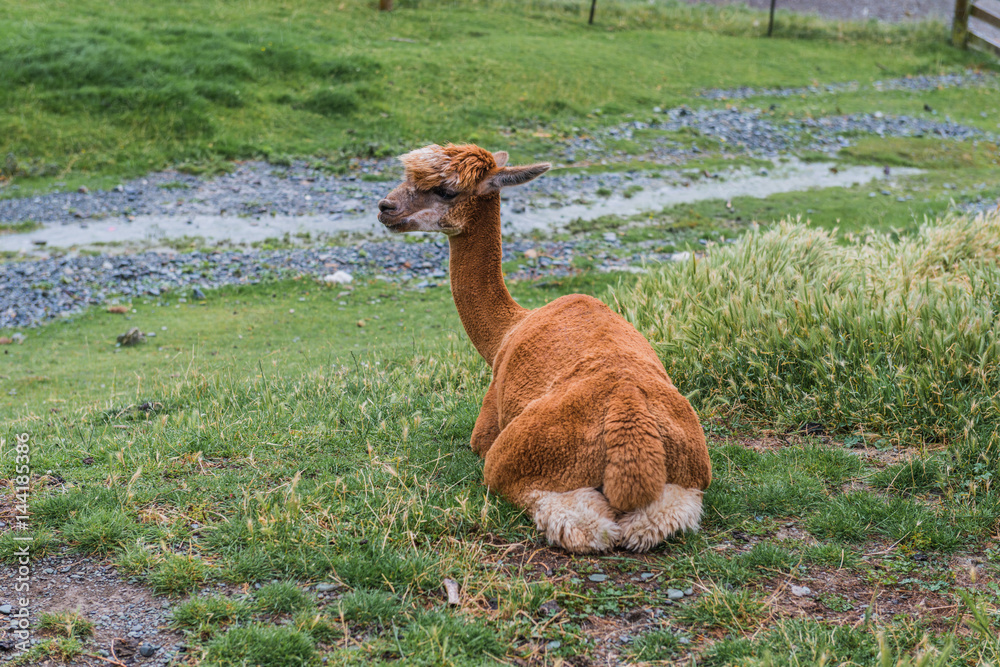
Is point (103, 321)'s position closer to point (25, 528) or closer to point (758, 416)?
point (25, 528)

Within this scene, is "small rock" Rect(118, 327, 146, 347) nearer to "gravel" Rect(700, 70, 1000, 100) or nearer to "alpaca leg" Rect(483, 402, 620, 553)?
"alpaca leg" Rect(483, 402, 620, 553)

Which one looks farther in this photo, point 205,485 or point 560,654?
point 205,485

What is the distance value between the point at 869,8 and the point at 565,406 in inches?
1447

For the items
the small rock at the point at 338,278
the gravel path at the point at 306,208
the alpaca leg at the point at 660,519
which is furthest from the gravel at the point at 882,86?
the alpaca leg at the point at 660,519

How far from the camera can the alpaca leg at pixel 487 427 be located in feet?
17.6

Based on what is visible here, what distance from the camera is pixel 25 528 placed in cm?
457

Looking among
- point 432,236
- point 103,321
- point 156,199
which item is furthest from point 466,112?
point 103,321

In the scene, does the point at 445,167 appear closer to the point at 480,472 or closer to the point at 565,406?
the point at 565,406

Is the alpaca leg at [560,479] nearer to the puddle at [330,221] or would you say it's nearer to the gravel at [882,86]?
the puddle at [330,221]

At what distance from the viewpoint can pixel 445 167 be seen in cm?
514

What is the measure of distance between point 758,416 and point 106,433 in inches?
200

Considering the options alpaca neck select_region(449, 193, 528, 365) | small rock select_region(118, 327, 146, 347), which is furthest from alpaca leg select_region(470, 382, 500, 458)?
small rock select_region(118, 327, 146, 347)

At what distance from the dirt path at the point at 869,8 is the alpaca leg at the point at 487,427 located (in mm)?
31745

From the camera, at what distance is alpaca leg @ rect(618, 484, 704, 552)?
14.2 ft
